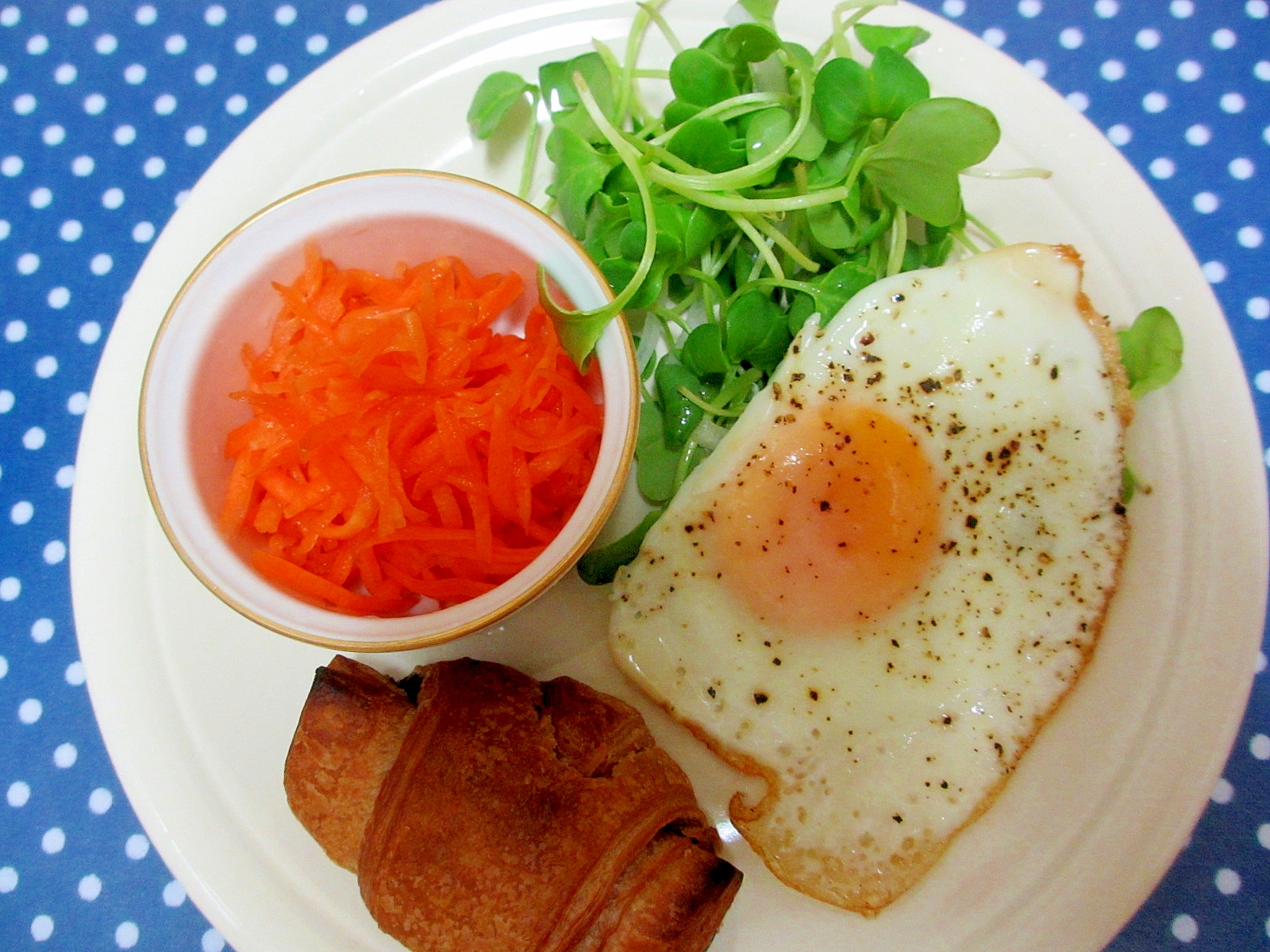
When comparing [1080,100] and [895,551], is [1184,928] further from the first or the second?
[1080,100]

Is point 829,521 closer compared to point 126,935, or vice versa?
point 829,521

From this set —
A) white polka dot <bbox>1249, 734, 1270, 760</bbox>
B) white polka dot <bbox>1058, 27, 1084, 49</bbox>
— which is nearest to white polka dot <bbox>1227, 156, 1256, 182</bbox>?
white polka dot <bbox>1058, 27, 1084, 49</bbox>

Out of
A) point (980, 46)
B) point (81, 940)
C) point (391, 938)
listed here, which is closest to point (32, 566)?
point (81, 940)

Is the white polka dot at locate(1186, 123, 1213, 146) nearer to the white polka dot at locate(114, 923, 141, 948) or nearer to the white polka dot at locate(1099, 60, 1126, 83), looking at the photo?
the white polka dot at locate(1099, 60, 1126, 83)

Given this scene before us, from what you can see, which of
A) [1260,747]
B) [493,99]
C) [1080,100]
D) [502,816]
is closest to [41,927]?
[502,816]

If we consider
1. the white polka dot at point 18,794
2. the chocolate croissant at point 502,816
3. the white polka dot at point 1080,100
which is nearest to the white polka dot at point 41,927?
the white polka dot at point 18,794

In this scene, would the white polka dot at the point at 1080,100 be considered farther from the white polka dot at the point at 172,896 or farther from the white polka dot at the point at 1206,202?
the white polka dot at the point at 172,896
